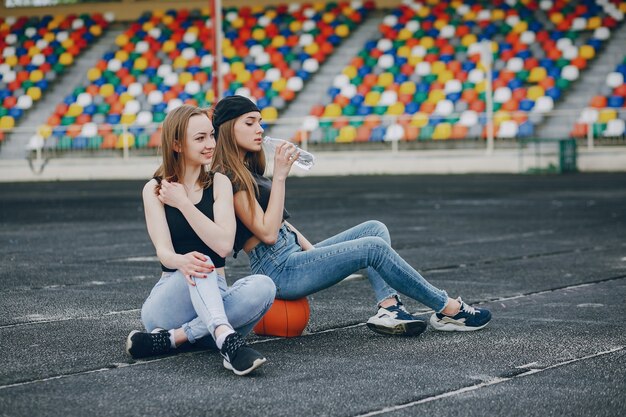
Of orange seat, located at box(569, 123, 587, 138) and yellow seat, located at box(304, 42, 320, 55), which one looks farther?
yellow seat, located at box(304, 42, 320, 55)

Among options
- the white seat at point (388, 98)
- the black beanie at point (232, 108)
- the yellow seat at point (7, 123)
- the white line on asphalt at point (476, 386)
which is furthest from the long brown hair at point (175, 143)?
the yellow seat at point (7, 123)

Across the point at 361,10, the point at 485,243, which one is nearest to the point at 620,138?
the point at 361,10

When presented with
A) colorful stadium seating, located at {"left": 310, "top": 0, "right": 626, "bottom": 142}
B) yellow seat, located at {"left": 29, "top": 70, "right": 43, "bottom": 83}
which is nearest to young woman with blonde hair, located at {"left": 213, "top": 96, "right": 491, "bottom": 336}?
colorful stadium seating, located at {"left": 310, "top": 0, "right": 626, "bottom": 142}

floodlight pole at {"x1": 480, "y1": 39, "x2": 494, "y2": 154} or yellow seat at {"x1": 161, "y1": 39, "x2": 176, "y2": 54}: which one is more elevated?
yellow seat at {"x1": 161, "y1": 39, "x2": 176, "y2": 54}

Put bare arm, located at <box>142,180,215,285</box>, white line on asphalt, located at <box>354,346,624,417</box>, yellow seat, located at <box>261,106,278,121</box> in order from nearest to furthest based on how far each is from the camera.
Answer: white line on asphalt, located at <box>354,346,624,417</box> < bare arm, located at <box>142,180,215,285</box> < yellow seat, located at <box>261,106,278,121</box>

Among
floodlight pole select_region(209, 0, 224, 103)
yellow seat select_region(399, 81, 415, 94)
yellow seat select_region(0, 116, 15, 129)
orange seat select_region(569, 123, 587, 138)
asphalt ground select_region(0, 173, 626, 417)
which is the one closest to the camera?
asphalt ground select_region(0, 173, 626, 417)

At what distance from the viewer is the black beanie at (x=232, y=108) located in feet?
19.7

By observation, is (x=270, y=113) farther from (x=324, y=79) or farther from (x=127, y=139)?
(x=127, y=139)

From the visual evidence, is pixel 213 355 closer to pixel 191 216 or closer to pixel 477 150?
pixel 191 216

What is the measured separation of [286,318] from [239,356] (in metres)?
1.07

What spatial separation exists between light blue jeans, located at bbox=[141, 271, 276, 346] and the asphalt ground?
18cm

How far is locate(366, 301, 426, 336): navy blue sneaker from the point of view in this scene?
6.21 m

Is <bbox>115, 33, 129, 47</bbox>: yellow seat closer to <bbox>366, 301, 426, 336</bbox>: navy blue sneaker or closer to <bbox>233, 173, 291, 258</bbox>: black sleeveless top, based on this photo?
<bbox>233, 173, 291, 258</bbox>: black sleeveless top

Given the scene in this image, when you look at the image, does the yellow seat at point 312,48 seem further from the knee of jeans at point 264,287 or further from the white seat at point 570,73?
the knee of jeans at point 264,287
